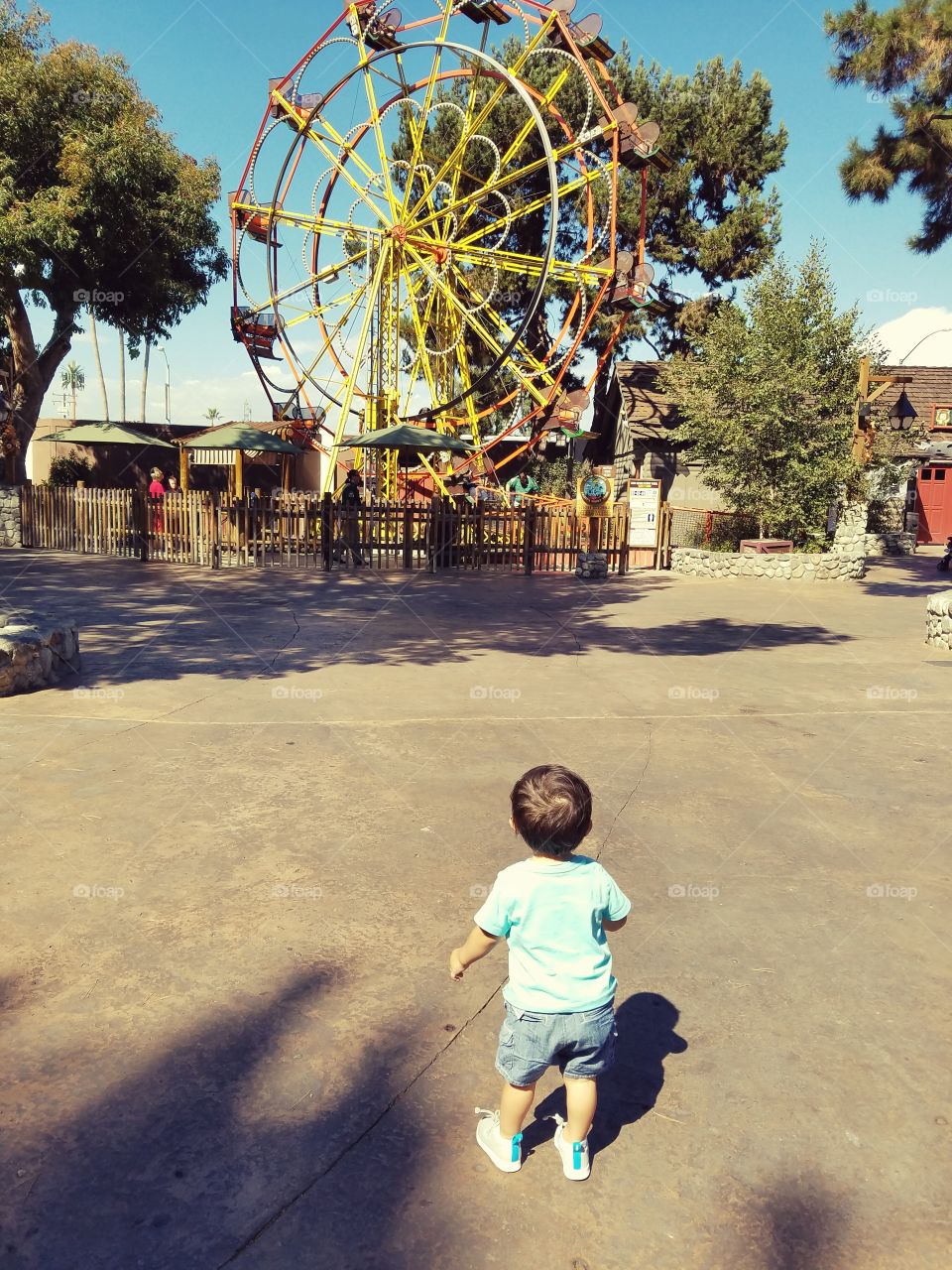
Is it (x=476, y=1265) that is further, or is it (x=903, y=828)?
(x=903, y=828)

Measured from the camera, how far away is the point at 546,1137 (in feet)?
9.32

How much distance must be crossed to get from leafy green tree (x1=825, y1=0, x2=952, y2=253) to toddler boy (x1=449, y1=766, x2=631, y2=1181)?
14407mm

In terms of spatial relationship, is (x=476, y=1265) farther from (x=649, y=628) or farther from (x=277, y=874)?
(x=649, y=628)

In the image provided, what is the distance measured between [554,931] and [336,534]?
690 inches

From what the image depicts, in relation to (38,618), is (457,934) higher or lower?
lower

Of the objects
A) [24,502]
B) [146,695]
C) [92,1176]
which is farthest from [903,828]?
[24,502]

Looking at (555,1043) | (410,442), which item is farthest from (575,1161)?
(410,442)

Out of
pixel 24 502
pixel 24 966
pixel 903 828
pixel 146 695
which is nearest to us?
pixel 24 966

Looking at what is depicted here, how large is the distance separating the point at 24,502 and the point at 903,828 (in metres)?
20.4

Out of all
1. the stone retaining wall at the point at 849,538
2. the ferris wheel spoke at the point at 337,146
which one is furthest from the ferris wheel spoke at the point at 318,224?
the stone retaining wall at the point at 849,538

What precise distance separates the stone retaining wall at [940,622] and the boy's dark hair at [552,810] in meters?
9.87

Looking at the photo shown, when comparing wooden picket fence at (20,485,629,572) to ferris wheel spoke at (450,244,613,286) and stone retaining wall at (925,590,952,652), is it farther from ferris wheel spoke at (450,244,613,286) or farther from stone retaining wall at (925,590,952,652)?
stone retaining wall at (925,590,952,652)

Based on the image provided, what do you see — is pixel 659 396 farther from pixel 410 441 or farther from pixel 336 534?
pixel 336 534

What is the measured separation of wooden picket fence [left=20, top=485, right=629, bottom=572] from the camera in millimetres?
19312
